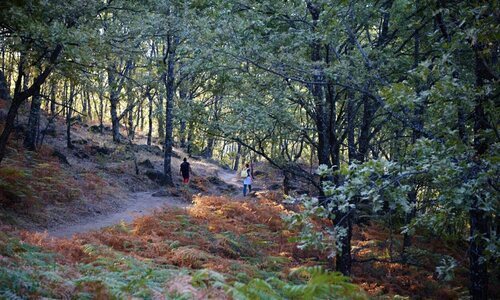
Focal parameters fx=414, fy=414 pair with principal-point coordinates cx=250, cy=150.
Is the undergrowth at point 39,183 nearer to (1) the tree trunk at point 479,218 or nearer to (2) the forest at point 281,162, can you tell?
(2) the forest at point 281,162

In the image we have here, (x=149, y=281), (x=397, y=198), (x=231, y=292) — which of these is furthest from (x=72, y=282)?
(x=397, y=198)

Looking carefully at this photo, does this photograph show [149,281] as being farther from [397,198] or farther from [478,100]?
[478,100]

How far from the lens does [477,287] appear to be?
6.29 metres

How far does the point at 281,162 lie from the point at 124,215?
6.00 meters

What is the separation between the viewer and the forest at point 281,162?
4.73 metres

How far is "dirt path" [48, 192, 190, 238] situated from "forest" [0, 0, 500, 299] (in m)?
0.14

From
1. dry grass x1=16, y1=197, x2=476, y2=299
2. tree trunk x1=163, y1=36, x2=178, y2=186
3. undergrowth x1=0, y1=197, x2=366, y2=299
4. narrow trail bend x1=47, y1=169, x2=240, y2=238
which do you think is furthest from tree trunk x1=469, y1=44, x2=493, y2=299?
tree trunk x1=163, y1=36, x2=178, y2=186

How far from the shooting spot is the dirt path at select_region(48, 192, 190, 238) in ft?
39.5

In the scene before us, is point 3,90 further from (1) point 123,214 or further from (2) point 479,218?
(2) point 479,218

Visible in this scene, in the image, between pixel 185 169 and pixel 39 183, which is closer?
pixel 39 183

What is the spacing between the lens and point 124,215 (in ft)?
48.7

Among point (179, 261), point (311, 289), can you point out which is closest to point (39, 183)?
point (179, 261)

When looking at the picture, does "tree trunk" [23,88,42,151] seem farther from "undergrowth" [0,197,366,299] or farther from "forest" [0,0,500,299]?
"undergrowth" [0,197,366,299]

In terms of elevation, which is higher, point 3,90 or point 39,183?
point 3,90
